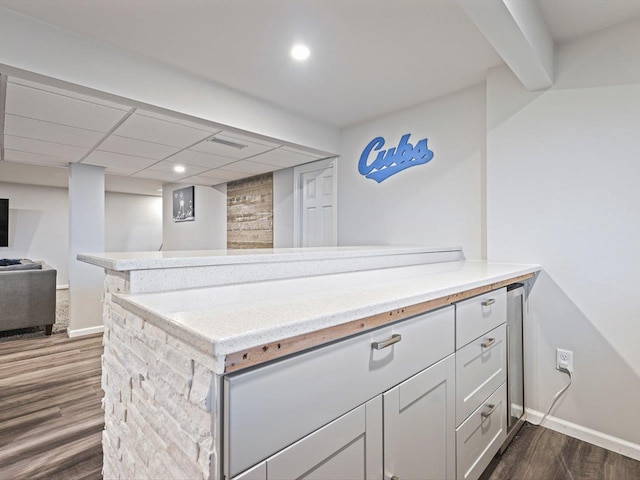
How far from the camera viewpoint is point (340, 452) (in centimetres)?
91

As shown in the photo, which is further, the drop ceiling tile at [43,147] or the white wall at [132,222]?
the white wall at [132,222]

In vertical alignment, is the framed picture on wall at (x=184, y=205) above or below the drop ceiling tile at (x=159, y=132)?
below

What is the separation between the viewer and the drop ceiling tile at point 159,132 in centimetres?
265

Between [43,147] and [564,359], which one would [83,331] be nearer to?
[43,147]

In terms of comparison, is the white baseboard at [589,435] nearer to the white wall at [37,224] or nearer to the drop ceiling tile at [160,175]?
the drop ceiling tile at [160,175]

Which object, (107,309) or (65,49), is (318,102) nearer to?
(65,49)

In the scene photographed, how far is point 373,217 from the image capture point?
137 inches

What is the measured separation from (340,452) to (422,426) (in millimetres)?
443

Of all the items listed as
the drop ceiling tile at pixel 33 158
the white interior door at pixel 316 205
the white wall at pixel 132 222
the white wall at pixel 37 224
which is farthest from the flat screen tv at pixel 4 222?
the white interior door at pixel 316 205

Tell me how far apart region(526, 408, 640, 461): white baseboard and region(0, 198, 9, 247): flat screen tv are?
898 centimetres

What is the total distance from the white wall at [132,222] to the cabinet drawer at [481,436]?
8.66 meters

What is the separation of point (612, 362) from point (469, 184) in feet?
4.86

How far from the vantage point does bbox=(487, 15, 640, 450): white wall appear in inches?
74.5

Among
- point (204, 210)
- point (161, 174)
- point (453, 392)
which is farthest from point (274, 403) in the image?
point (204, 210)
